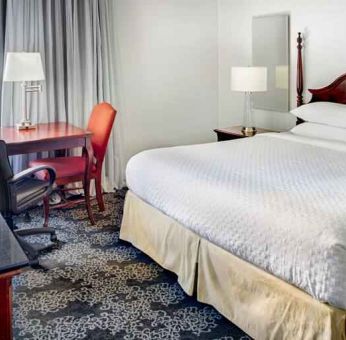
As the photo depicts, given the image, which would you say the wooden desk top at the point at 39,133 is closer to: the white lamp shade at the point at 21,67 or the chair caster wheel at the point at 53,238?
the white lamp shade at the point at 21,67

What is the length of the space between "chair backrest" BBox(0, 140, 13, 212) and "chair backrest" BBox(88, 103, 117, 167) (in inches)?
45.1

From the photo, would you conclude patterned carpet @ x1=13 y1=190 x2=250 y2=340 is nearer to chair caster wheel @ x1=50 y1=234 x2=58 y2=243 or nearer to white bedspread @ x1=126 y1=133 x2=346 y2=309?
chair caster wheel @ x1=50 y1=234 x2=58 y2=243

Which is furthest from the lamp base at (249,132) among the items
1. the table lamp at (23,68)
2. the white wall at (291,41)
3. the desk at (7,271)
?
the desk at (7,271)

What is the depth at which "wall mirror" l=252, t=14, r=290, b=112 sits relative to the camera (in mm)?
4617

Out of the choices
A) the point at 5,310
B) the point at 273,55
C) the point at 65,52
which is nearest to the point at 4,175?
the point at 5,310

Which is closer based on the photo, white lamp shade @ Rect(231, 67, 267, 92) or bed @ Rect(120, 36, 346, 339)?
bed @ Rect(120, 36, 346, 339)

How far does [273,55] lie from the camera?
4.74 metres

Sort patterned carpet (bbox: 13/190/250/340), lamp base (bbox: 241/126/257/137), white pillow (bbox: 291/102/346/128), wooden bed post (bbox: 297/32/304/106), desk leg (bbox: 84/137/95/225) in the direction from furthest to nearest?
lamp base (bbox: 241/126/257/137) < wooden bed post (bbox: 297/32/304/106) < desk leg (bbox: 84/137/95/225) < white pillow (bbox: 291/102/346/128) < patterned carpet (bbox: 13/190/250/340)

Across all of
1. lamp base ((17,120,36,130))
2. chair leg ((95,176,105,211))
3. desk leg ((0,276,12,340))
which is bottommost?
chair leg ((95,176,105,211))

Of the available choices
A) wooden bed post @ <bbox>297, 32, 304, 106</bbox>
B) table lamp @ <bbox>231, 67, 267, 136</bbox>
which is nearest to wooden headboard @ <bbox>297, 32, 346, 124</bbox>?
wooden bed post @ <bbox>297, 32, 304, 106</bbox>

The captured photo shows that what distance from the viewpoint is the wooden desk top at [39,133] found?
11.9ft

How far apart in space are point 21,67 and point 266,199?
101 inches

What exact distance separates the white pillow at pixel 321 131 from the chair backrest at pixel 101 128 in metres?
1.59

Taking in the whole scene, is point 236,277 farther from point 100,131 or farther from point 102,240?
point 100,131
